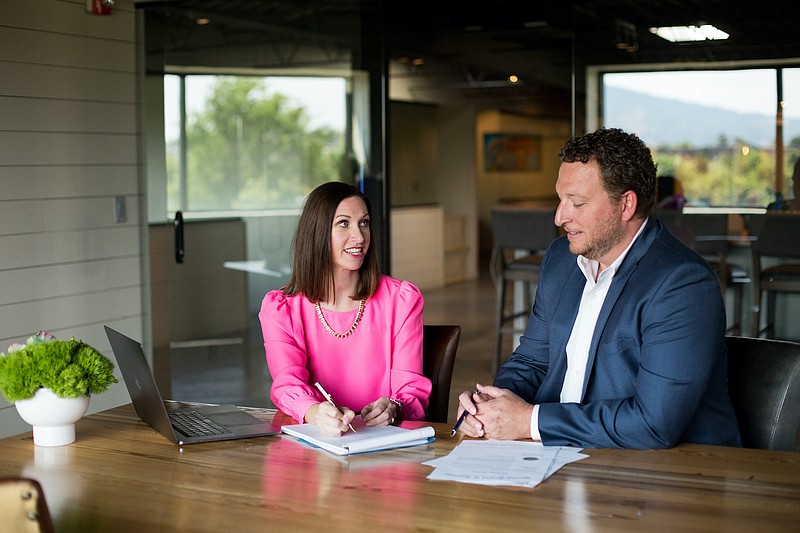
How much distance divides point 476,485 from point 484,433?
1.09 ft

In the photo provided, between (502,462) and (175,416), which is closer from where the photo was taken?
(502,462)

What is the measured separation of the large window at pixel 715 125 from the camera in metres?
4.97

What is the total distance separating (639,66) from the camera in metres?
5.34

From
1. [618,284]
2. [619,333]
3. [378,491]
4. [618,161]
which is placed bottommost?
[378,491]

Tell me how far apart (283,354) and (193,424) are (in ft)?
1.28

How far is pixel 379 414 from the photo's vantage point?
223 centimetres

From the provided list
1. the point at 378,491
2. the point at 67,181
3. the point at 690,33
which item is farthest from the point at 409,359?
the point at 690,33

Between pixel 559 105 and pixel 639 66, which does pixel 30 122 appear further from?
pixel 559 105

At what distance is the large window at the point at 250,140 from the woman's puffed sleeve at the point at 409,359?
2.71 meters

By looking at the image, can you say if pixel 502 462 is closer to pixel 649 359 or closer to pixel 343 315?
pixel 649 359

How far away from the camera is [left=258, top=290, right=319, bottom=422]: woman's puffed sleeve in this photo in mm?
2385

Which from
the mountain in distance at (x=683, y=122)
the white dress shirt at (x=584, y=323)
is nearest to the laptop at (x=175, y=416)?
the white dress shirt at (x=584, y=323)

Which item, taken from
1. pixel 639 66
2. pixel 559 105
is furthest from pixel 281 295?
pixel 559 105

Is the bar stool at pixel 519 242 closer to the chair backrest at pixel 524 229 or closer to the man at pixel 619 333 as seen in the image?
the chair backrest at pixel 524 229
